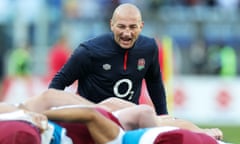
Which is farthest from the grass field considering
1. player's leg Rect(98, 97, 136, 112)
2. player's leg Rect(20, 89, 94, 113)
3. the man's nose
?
player's leg Rect(20, 89, 94, 113)

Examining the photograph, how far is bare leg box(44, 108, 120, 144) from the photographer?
5727mm

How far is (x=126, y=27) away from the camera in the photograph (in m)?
7.38

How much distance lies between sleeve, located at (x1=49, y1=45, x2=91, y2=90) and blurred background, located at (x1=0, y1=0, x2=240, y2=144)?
9767 millimetres

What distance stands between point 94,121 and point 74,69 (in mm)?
1996

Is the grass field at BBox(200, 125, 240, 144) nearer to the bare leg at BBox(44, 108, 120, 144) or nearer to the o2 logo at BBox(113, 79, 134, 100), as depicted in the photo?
the o2 logo at BBox(113, 79, 134, 100)

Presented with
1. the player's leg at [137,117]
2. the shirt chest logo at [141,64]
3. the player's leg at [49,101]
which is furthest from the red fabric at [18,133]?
the shirt chest logo at [141,64]

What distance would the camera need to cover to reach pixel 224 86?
57.4ft

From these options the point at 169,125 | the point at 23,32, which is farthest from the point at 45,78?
the point at 169,125

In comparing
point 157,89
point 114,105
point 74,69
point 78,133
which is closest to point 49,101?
point 78,133

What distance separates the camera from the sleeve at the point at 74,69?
7699 millimetres

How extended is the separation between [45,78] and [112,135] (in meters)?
12.0

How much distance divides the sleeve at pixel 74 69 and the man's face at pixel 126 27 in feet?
1.06

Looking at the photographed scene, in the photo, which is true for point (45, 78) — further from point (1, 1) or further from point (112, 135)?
point (112, 135)

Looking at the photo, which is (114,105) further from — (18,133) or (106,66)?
(106,66)
